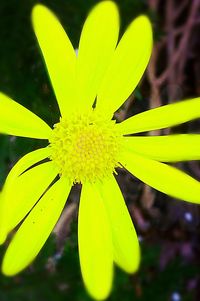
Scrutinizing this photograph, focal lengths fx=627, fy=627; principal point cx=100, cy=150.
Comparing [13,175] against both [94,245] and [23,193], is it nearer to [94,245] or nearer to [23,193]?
[23,193]

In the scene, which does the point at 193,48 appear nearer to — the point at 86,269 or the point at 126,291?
the point at 126,291

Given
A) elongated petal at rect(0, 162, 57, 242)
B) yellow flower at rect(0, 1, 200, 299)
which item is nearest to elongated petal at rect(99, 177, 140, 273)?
yellow flower at rect(0, 1, 200, 299)

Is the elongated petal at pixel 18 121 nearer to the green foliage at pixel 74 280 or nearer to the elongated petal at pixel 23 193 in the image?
the elongated petal at pixel 23 193

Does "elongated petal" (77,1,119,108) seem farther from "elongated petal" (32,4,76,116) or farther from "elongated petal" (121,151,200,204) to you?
"elongated petal" (121,151,200,204)

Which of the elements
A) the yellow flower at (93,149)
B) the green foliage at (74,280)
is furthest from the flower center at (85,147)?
the green foliage at (74,280)

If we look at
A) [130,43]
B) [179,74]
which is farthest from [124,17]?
[130,43]
